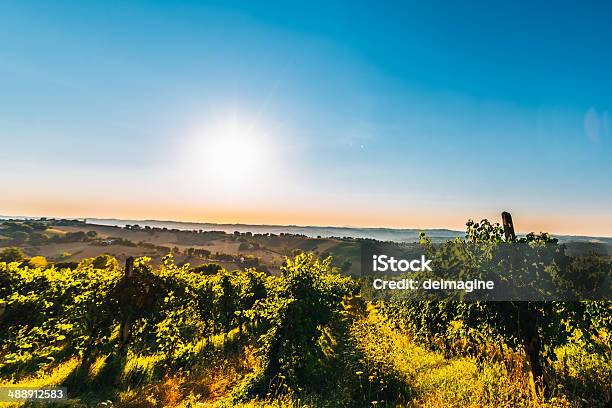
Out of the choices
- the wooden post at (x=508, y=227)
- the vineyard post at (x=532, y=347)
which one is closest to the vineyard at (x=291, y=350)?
the vineyard post at (x=532, y=347)

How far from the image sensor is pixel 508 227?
27.3 ft

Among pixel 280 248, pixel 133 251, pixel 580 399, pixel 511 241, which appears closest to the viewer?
pixel 580 399

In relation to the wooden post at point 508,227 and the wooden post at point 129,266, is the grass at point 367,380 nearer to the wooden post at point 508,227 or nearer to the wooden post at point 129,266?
the wooden post at point 129,266

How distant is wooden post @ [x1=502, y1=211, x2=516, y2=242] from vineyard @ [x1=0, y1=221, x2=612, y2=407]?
0.24 m

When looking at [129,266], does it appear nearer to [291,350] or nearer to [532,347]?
[291,350]

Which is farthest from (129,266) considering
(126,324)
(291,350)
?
(291,350)

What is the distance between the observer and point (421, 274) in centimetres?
1001

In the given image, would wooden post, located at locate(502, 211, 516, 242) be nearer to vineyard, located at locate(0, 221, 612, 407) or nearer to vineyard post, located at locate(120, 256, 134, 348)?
vineyard, located at locate(0, 221, 612, 407)

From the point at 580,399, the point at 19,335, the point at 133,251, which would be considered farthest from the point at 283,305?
the point at 133,251

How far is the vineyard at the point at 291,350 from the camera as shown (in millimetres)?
7281

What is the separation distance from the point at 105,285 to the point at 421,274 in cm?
1084

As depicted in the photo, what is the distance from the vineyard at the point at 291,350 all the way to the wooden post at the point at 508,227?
24 centimetres

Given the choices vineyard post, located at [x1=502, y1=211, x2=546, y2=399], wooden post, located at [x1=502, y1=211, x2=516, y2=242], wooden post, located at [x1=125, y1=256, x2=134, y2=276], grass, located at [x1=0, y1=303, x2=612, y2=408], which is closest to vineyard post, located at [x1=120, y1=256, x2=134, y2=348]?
wooden post, located at [x1=125, y1=256, x2=134, y2=276]

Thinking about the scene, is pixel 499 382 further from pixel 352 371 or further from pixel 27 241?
pixel 27 241
